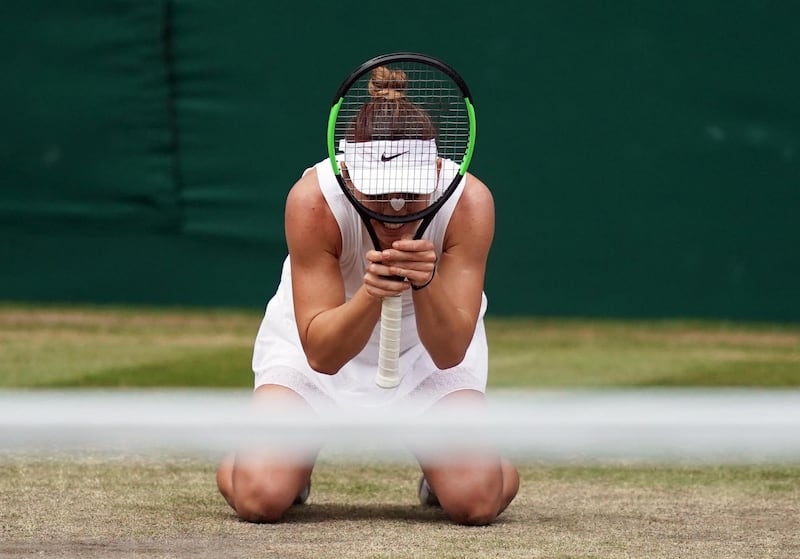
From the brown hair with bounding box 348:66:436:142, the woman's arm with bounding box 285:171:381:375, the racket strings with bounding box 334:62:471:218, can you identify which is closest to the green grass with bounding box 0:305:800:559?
the woman's arm with bounding box 285:171:381:375

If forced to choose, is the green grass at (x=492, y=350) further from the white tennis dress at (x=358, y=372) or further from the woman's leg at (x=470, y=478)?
the woman's leg at (x=470, y=478)

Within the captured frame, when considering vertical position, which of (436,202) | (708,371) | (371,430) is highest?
(436,202)

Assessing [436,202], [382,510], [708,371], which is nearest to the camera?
Result: [436,202]

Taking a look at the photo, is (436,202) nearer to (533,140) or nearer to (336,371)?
(336,371)

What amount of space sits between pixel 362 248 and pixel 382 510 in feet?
2.02

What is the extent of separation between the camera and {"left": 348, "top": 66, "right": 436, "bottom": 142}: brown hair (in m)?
2.89

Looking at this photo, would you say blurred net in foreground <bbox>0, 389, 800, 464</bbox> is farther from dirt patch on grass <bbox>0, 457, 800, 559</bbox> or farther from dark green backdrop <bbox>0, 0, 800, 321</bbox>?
dark green backdrop <bbox>0, 0, 800, 321</bbox>

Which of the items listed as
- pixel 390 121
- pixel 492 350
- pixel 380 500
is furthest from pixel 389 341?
pixel 492 350

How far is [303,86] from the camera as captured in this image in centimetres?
644

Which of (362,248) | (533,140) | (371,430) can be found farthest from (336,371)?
(533,140)

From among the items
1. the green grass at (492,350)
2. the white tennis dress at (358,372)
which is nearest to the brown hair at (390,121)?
the white tennis dress at (358,372)

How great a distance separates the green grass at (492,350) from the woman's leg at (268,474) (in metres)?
1.84

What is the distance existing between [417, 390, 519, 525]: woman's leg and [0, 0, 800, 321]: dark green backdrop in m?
3.17

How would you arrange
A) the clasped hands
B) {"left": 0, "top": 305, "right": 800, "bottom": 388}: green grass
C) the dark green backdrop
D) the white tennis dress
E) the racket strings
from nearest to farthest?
the clasped hands, the racket strings, the white tennis dress, {"left": 0, "top": 305, "right": 800, "bottom": 388}: green grass, the dark green backdrop
